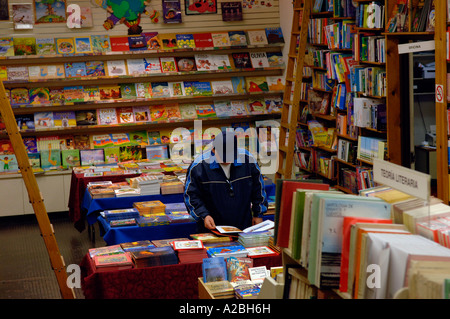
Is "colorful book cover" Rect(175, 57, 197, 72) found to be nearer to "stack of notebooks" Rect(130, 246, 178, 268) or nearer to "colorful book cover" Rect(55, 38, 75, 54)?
"colorful book cover" Rect(55, 38, 75, 54)

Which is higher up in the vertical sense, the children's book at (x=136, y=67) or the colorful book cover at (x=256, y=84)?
the children's book at (x=136, y=67)

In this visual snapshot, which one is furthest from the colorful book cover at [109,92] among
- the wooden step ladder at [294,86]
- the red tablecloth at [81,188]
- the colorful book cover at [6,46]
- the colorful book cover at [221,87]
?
the wooden step ladder at [294,86]

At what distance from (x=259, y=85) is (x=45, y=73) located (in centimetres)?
325

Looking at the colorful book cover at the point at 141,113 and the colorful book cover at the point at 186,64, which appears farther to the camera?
the colorful book cover at the point at 186,64

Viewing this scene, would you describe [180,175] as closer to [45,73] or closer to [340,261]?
[45,73]

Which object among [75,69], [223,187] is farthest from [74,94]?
[223,187]

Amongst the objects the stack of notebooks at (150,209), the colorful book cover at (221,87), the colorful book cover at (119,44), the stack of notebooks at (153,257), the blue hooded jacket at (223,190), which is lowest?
the stack of notebooks at (150,209)

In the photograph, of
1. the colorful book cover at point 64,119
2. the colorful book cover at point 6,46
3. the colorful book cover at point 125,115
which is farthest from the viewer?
the colorful book cover at point 125,115

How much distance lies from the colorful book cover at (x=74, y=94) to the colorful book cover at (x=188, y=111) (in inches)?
59.2

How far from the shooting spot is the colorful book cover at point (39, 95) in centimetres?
868

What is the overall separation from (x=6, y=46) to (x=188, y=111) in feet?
9.12

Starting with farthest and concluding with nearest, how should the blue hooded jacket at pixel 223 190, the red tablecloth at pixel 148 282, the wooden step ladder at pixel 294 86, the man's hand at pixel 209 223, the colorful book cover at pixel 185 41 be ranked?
1. the colorful book cover at pixel 185 41
2. the wooden step ladder at pixel 294 86
3. the blue hooded jacket at pixel 223 190
4. the man's hand at pixel 209 223
5. the red tablecloth at pixel 148 282

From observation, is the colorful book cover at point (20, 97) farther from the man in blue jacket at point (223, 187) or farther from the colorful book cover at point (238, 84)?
the man in blue jacket at point (223, 187)

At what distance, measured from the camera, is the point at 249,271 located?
3.66 meters
